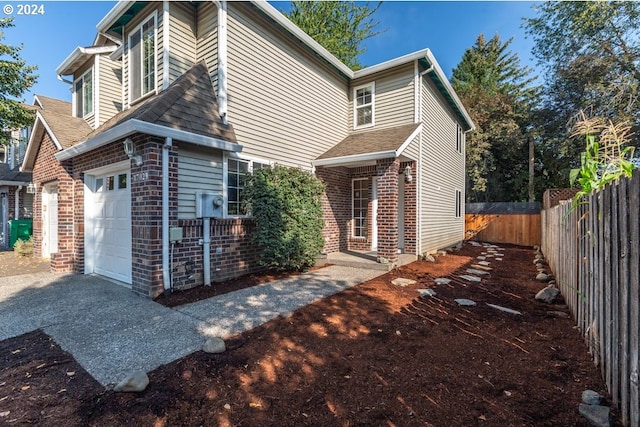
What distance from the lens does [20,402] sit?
243 centimetres

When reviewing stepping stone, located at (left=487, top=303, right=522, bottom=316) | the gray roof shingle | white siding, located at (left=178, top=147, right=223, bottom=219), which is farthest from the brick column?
white siding, located at (left=178, top=147, right=223, bottom=219)

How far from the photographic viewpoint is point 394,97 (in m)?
9.33

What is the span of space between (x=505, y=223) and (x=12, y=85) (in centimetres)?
2103

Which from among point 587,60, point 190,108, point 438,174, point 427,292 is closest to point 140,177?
point 190,108

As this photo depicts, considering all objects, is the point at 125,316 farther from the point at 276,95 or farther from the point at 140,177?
the point at 276,95

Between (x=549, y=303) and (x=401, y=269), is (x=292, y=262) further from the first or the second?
(x=549, y=303)

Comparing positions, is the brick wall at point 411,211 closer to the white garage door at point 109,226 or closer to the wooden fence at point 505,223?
the white garage door at point 109,226

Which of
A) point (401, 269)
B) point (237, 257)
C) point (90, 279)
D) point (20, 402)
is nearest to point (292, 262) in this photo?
point (237, 257)

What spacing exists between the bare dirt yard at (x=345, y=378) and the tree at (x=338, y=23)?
15.6 meters

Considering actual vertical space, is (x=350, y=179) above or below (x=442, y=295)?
above

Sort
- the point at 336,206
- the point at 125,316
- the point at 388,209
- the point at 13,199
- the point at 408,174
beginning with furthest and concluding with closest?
the point at 13,199
the point at 336,206
the point at 408,174
the point at 388,209
the point at 125,316

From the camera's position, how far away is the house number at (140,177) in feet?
16.3

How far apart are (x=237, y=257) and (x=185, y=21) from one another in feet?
17.4

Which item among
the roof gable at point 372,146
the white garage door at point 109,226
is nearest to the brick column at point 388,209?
the roof gable at point 372,146
